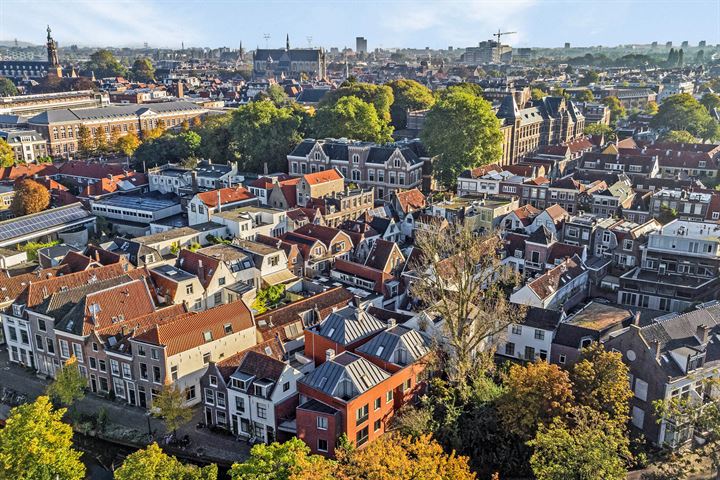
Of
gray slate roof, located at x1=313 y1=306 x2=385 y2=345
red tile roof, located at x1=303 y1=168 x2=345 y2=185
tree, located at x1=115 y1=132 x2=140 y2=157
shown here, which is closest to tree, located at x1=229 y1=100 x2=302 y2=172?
red tile roof, located at x1=303 y1=168 x2=345 y2=185

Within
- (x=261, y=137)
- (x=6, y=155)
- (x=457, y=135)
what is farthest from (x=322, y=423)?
(x=6, y=155)

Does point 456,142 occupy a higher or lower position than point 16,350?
higher

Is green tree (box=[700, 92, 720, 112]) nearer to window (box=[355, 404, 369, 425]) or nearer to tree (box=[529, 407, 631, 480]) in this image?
tree (box=[529, 407, 631, 480])

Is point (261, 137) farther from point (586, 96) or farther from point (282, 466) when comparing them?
point (586, 96)

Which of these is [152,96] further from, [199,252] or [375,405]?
[375,405]

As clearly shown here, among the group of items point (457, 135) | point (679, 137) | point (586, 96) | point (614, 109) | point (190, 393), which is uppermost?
point (586, 96)

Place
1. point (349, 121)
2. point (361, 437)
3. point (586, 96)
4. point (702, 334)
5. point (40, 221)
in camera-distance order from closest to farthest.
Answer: point (361, 437), point (702, 334), point (40, 221), point (349, 121), point (586, 96)

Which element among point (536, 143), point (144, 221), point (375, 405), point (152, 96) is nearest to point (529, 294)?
point (375, 405)

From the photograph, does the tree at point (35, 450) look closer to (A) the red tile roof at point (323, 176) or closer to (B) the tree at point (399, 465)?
(B) the tree at point (399, 465)
